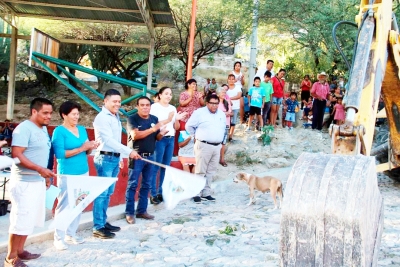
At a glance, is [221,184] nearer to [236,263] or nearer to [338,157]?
[236,263]

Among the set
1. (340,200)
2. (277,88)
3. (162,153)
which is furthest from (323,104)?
(340,200)

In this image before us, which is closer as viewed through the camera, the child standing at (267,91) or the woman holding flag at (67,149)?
the woman holding flag at (67,149)

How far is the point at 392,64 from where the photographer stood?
16.7 ft

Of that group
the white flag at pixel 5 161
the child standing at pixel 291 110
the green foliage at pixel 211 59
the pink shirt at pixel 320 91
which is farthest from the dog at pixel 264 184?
the green foliage at pixel 211 59

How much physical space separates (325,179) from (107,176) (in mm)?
3788

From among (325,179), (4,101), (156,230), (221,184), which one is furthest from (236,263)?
(4,101)

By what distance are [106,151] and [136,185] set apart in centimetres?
99

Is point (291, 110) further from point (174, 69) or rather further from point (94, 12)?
point (174, 69)

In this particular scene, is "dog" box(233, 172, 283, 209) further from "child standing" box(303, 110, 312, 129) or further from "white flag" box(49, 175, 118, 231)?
"child standing" box(303, 110, 312, 129)

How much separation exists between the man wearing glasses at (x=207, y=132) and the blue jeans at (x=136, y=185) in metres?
1.49

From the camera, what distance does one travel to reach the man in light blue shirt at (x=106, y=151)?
661 cm

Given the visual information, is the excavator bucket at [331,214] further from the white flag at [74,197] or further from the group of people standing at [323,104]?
the group of people standing at [323,104]

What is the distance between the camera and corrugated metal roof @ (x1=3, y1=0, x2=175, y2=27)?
13.9 metres

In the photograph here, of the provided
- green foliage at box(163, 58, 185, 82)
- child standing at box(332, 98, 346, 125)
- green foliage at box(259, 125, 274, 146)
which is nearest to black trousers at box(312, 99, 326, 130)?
child standing at box(332, 98, 346, 125)
